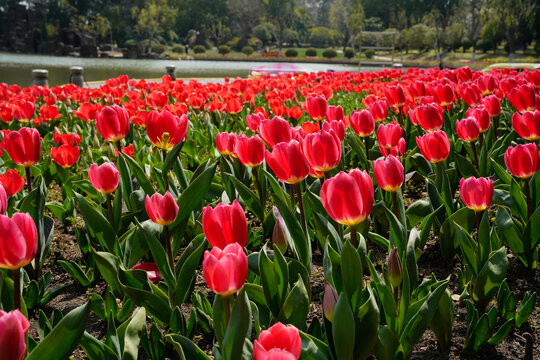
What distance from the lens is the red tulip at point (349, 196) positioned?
1269mm

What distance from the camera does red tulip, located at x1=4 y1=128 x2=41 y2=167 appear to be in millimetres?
2203

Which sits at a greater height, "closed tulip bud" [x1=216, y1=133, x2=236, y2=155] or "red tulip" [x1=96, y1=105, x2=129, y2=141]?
"red tulip" [x1=96, y1=105, x2=129, y2=141]

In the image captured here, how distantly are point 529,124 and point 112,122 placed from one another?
80.7 inches

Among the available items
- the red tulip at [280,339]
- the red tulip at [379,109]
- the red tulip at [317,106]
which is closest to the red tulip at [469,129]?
the red tulip at [379,109]

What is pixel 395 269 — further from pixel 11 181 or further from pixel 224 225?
pixel 11 181

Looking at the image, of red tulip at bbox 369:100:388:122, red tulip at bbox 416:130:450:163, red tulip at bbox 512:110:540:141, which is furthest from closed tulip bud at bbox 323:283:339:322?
red tulip at bbox 369:100:388:122

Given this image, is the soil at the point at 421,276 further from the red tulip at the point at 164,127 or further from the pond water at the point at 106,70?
the pond water at the point at 106,70

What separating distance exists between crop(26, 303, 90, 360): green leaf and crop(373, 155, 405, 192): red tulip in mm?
1059

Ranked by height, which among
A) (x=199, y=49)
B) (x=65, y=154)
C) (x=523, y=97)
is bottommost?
(x=65, y=154)

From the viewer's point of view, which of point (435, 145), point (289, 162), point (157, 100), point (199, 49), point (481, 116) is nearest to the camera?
point (289, 162)

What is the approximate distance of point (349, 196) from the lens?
50.8 inches

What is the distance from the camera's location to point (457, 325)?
173 cm

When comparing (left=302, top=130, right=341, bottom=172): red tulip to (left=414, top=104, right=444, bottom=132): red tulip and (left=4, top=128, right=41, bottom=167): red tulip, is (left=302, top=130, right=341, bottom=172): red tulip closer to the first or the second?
(left=414, top=104, right=444, bottom=132): red tulip

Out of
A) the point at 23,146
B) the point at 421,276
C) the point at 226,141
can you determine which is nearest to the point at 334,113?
the point at 226,141
